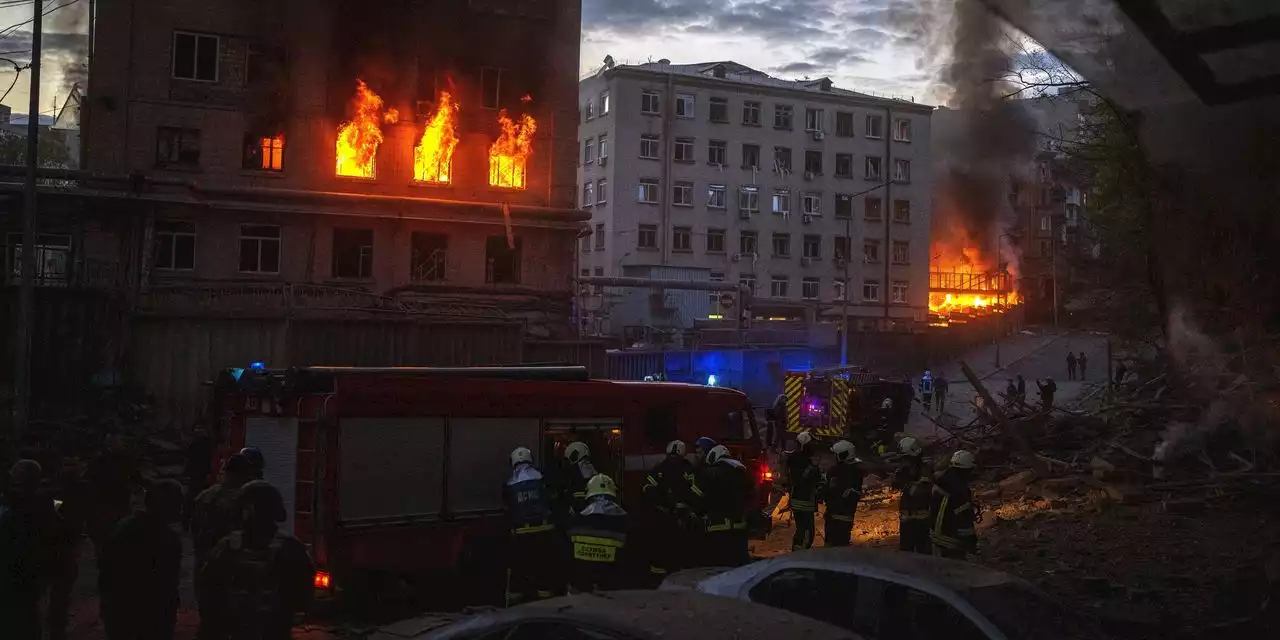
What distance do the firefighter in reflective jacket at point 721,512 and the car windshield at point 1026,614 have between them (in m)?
3.86

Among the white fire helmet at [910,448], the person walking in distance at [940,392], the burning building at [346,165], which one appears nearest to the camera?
the white fire helmet at [910,448]

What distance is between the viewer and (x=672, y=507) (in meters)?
9.22

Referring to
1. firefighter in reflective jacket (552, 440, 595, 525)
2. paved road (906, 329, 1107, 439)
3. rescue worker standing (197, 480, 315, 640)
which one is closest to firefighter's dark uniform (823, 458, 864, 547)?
firefighter in reflective jacket (552, 440, 595, 525)

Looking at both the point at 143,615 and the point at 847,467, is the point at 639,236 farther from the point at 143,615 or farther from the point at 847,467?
the point at 143,615

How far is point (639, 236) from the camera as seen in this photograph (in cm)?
5019

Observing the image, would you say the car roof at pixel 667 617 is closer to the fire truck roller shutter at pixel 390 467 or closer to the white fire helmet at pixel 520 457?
the white fire helmet at pixel 520 457

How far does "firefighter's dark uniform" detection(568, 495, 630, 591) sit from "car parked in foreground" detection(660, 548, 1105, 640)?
1.75 m

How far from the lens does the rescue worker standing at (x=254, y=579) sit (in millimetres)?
5059

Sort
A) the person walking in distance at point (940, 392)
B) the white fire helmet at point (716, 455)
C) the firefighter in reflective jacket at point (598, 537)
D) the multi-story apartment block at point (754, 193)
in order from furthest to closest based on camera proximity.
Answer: the multi-story apartment block at point (754, 193), the person walking in distance at point (940, 392), the white fire helmet at point (716, 455), the firefighter in reflective jacket at point (598, 537)

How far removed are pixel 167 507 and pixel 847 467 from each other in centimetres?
658

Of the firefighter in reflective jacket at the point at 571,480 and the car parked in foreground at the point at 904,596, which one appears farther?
the firefighter in reflective jacket at the point at 571,480

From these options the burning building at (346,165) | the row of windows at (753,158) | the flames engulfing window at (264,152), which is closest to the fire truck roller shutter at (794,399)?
the burning building at (346,165)

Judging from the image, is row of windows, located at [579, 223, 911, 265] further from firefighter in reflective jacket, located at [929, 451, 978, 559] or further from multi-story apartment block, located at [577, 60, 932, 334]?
firefighter in reflective jacket, located at [929, 451, 978, 559]

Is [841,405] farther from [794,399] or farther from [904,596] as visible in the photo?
[904,596]
